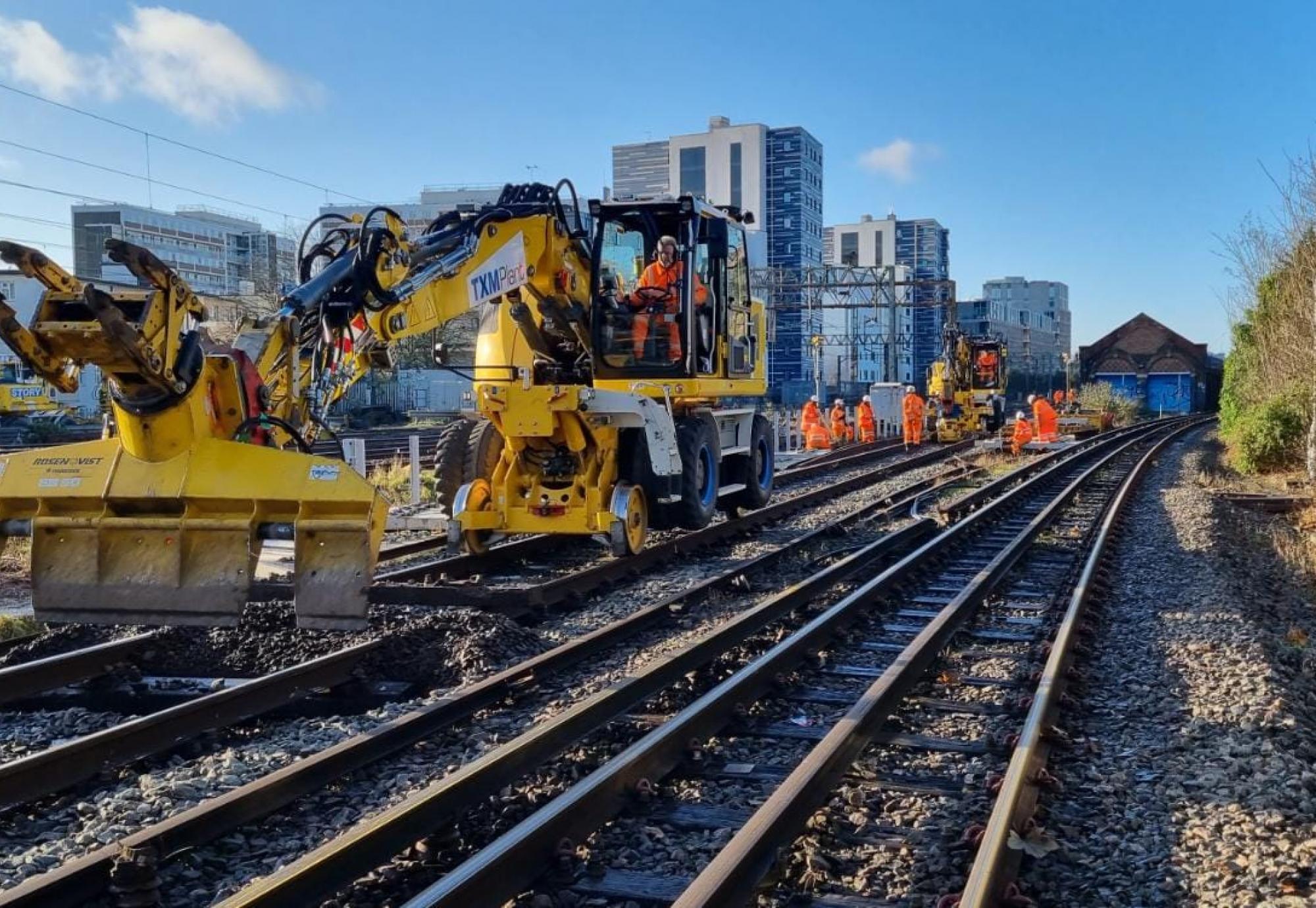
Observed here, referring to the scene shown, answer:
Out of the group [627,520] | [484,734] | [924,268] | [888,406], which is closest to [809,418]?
[888,406]

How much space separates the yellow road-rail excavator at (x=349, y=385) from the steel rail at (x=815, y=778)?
9.03 feet

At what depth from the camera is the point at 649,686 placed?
21.0 ft

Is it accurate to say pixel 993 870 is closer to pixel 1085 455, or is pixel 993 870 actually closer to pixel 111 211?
pixel 1085 455

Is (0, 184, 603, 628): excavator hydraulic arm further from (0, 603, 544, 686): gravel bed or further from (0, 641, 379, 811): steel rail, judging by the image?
(0, 603, 544, 686): gravel bed

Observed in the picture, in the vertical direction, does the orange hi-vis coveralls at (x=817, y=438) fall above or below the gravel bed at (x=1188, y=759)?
above

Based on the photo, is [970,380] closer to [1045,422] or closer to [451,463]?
[1045,422]

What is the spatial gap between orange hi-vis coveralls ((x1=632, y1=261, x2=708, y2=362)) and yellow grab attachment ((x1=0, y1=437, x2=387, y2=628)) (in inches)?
216

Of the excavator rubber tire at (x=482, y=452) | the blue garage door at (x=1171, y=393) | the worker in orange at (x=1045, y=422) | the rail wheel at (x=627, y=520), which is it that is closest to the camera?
the rail wheel at (x=627, y=520)

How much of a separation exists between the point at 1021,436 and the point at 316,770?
27.5 meters

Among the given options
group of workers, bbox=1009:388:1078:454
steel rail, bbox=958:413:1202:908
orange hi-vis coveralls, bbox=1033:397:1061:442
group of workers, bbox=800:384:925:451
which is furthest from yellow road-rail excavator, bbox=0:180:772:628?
orange hi-vis coveralls, bbox=1033:397:1061:442

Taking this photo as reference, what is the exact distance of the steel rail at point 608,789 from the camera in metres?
3.84

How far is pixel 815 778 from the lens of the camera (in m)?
4.85

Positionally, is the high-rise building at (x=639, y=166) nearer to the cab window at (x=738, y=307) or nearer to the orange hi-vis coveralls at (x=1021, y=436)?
the orange hi-vis coveralls at (x=1021, y=436)

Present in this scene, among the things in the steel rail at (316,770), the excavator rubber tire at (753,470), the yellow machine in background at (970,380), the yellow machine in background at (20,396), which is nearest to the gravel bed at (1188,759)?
the steel rail at (316,770)
